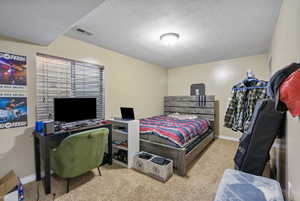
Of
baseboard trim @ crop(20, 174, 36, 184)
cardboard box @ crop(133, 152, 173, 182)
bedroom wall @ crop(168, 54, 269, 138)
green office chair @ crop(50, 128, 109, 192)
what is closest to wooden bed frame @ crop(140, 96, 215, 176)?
cardboard box @ crop(133, 152, 173, 182)

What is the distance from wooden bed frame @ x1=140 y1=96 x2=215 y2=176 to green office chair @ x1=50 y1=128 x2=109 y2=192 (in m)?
1.01

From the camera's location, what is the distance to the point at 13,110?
1906 mm

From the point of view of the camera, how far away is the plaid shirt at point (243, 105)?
1951 mm

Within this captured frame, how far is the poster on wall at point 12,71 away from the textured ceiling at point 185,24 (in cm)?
88

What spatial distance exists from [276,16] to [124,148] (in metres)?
3.15

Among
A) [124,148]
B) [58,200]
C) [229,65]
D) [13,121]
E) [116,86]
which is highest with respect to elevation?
[229,65]

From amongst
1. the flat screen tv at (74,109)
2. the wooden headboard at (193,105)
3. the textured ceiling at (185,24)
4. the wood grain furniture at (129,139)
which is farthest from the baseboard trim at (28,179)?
the wooden headboard at (193,105)

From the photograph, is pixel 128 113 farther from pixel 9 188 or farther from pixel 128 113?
pixel 9 188

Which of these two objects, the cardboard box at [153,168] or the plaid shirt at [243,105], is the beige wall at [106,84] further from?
the plaid shirt at [243,105]

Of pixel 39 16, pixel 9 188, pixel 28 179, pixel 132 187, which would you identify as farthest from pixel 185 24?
pixel 28 179

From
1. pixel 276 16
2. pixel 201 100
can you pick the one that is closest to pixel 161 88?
pixel 201 100

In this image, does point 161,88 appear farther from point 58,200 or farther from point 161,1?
point 58,200

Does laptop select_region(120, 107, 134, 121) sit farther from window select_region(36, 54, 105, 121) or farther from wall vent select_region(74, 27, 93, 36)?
wall vent select_region(74, 27, 93, 36)

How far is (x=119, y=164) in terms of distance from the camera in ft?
8.38
